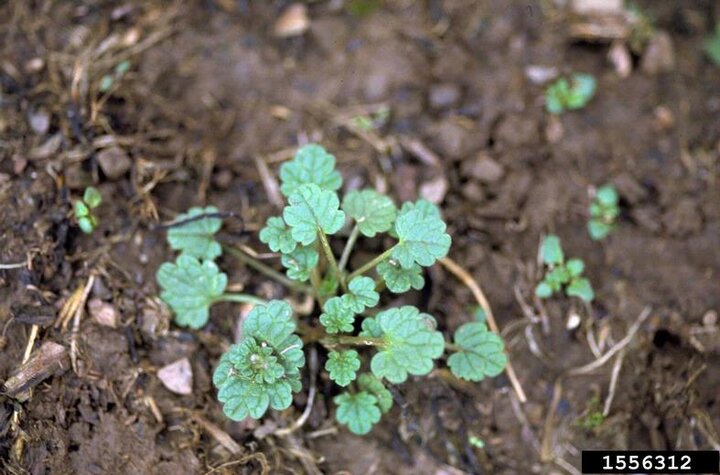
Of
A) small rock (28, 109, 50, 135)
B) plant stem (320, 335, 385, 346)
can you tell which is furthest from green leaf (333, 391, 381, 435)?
small rock (28, 109, 50, 135)

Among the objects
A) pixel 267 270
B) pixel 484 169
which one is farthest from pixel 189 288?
pixel 484 169

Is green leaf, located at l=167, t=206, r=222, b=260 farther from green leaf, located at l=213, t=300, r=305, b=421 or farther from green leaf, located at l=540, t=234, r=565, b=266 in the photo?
green leaf, located at l=540, t=234, r=565, b=266

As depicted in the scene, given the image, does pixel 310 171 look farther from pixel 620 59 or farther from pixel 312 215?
pixel 620 59

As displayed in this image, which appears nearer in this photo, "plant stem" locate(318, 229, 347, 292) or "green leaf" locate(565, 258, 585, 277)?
"plant stem" locate(318, 229, 347, 292)

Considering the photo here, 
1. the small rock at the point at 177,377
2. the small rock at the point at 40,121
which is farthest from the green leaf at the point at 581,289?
the small rock at the point at 40,121

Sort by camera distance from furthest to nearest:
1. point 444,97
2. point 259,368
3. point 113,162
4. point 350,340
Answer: point 444,97 < point 113,162 < point 350,340 < point 259,368

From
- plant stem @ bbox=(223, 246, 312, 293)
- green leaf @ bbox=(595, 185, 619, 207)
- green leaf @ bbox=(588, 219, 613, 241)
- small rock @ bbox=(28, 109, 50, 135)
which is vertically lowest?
green leaf @ bbox=(588, 219, 613, 241)

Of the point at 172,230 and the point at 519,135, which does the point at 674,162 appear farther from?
the point at 172,230
